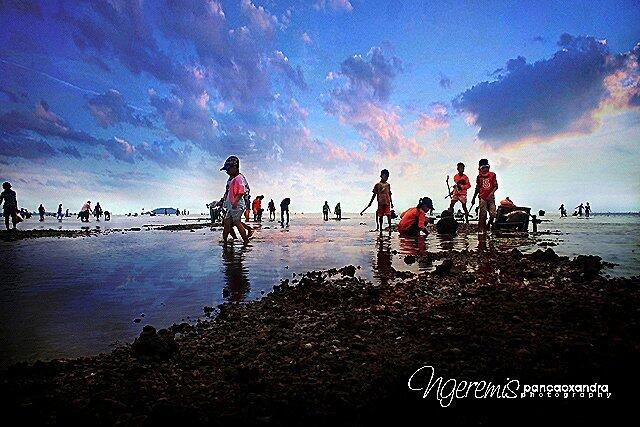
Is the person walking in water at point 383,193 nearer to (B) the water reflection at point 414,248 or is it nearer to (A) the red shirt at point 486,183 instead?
(B) the water reflection at point 414,248

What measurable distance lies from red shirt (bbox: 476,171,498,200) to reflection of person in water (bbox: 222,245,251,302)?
9811 mm

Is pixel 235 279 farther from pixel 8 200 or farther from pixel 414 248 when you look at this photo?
pixel 8 200

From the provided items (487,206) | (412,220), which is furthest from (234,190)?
A: (487,206)

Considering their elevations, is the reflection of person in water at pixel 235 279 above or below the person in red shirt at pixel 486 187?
below

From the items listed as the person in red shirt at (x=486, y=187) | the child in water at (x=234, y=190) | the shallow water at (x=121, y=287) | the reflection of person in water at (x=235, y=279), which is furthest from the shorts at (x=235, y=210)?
the person in red shirt at (x=486, y=187)

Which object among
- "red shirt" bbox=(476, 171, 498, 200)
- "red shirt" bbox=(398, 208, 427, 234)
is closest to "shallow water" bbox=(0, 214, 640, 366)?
"red shirt" bbox=(398, 208, 427, 234)

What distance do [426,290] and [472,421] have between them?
9.87 ft

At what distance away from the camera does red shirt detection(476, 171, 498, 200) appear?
44.7 feet

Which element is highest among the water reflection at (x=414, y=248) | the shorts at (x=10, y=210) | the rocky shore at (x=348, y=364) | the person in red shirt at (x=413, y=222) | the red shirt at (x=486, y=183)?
the red shirt at (x=486, y=183)

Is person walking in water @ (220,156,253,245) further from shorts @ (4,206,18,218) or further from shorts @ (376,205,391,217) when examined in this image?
shorts @ (4,206,18,218)

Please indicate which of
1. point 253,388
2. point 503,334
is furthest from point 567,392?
point 253,388

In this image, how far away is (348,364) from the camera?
2.45 m

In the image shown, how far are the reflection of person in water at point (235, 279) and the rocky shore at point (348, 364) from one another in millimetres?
626

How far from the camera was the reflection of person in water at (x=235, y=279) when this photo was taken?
4.86 metres
